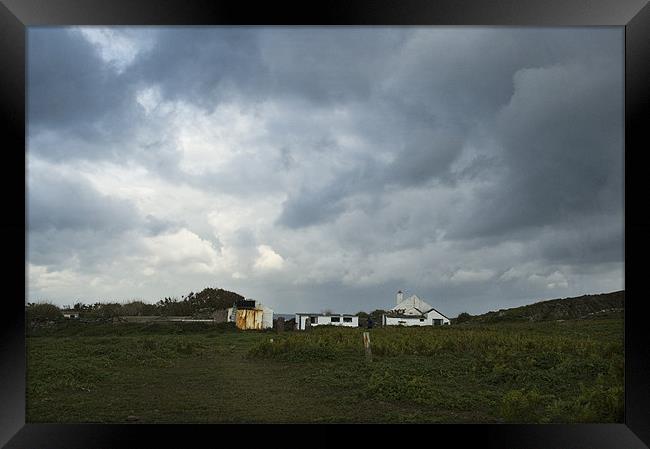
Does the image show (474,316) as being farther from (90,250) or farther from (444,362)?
(90,250)

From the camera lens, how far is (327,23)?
7.16ft

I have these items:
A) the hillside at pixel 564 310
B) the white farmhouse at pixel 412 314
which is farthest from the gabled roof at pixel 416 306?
the hillside at pixel 564 310

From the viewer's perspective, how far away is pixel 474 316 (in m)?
7.36

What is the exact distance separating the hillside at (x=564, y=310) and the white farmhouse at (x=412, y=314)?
16.7 inches

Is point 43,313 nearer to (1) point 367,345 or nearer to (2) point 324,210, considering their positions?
(2) point 324,210

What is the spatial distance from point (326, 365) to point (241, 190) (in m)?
2.68

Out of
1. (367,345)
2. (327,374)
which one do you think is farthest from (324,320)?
(327,374)

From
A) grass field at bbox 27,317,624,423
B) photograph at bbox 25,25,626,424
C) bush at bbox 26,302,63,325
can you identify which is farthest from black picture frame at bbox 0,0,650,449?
bush at bbox 26,302,63,325

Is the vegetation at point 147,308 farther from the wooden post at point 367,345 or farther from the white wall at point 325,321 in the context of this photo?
the wooden post at point 367,345

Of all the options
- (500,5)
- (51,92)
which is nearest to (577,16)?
(500,5)

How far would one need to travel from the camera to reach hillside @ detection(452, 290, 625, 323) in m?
7.03

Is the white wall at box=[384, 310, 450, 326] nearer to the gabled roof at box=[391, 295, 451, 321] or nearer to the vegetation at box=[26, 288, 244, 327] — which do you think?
the gabled roof at box=[391, 295, 451, 321]

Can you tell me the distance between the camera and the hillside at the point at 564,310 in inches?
277

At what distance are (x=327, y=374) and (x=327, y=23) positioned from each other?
14.4ft
